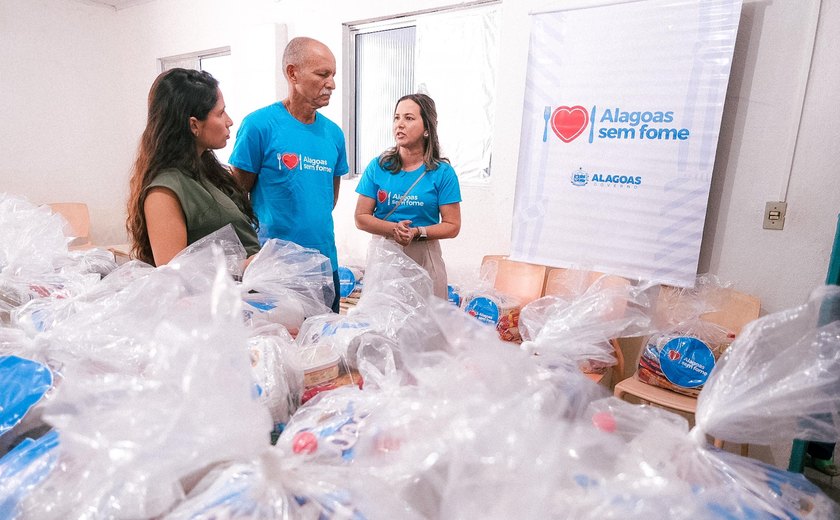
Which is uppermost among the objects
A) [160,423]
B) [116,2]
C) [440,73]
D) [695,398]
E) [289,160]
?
[116,2]

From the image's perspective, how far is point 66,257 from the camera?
1.74m

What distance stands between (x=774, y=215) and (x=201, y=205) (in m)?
2.37

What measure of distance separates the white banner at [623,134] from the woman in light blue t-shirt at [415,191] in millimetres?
690

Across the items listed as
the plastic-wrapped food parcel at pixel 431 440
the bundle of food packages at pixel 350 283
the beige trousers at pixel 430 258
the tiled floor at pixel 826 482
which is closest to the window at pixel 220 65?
the bundle of food packages at pixel 350 283

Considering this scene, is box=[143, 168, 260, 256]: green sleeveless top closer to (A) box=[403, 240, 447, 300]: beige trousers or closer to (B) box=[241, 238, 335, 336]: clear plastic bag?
(B) box=[241, 238, 335, 336]: clear plastic bag

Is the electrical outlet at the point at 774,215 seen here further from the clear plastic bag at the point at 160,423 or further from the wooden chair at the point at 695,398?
the clear plastic bag at the point at 160,423

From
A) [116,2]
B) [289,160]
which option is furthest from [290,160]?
[116,2]

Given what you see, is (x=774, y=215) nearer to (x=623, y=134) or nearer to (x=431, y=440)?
(x=623, y=134)

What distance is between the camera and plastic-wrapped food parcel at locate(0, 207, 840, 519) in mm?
483

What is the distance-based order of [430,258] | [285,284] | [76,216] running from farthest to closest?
[76,216] < [430,258] < [285,284]

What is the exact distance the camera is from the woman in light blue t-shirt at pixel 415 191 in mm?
2189

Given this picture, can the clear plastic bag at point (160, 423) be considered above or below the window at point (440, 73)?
below

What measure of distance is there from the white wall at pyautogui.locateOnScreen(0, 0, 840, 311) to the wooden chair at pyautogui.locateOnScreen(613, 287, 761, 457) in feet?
0.47

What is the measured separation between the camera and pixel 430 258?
7.33 feet
